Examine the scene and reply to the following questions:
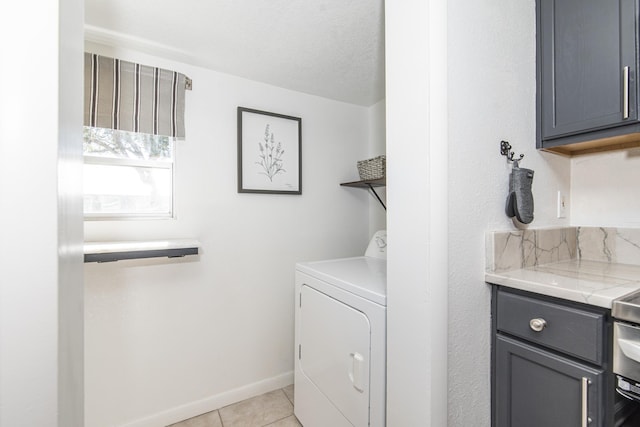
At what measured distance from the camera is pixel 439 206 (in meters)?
0.88

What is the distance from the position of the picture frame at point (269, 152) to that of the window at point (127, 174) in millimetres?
478

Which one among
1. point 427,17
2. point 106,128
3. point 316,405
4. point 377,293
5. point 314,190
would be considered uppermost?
point 427,17

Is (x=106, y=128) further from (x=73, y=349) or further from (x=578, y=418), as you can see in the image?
(x=578, y=418)

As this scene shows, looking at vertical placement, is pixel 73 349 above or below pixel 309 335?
above

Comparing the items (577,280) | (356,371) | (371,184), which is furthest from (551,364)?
(371,184)

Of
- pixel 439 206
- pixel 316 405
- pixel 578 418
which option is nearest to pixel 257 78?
pixel 439 206

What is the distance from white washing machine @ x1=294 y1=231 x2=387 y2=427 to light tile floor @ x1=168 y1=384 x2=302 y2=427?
15 cm

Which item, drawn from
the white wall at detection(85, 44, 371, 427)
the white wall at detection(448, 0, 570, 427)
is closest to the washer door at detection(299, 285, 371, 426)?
the white wall at detection(448, 0, 570, 427)

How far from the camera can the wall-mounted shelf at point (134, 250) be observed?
130 centimetres

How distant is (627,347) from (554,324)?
0.16m

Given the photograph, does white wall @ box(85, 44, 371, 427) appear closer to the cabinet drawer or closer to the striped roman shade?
the striped roman shade

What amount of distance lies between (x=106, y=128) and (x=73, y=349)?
1419 mm

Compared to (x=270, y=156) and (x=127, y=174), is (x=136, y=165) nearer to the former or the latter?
(x=127, y=174)

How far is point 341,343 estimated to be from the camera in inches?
50.6
